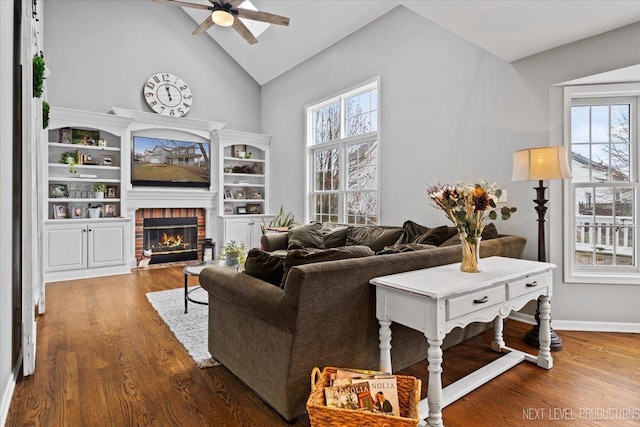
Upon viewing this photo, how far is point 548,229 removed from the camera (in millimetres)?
3293

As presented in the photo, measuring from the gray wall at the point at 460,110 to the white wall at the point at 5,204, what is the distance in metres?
3.79

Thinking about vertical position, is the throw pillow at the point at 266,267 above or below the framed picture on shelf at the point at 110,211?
below

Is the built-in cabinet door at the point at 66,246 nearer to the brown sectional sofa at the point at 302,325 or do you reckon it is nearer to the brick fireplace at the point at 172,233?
the brick fireplace at the point at 172,233

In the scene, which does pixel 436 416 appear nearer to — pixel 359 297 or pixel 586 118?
pixel 359 297

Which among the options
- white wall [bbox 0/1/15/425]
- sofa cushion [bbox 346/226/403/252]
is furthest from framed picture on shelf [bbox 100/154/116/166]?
sofa cushion [bbox 346/226/403/252]

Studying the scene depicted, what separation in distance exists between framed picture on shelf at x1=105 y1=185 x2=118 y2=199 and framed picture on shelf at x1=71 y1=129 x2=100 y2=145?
2.42ft

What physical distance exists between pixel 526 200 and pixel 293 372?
9.27ft

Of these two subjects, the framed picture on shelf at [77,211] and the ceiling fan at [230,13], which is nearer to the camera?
the ceiling fan at [230,13]

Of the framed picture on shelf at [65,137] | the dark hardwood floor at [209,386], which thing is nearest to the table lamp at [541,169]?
the dark hardwood floor at [209,386]

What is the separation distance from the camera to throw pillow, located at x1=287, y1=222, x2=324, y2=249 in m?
4.69

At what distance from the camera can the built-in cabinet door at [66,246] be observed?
504 centimetres

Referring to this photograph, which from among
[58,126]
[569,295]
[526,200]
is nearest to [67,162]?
[58,126]

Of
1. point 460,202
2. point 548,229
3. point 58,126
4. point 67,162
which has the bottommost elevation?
point 548,229

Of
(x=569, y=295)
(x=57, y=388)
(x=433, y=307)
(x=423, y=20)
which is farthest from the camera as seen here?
(x=423, y=20)
